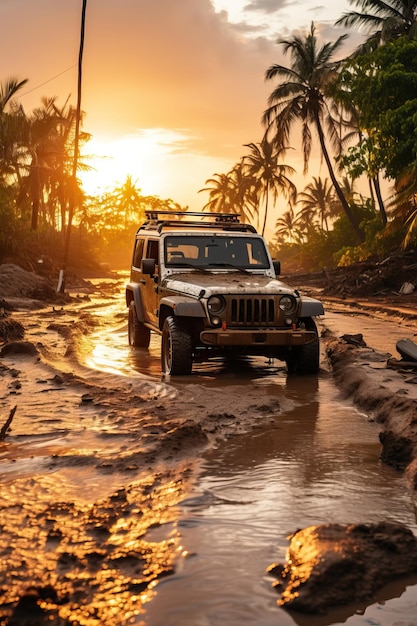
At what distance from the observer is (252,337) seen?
8586 millimetres

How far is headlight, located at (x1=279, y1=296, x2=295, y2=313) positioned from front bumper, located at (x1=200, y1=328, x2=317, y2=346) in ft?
0.74

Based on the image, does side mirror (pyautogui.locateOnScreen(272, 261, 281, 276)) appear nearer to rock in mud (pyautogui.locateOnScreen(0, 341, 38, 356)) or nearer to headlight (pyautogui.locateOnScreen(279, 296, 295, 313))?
headlight (pyautogui.locateOnScreen(279, 296, 295, 313))

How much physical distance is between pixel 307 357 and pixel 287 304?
77 centimetres

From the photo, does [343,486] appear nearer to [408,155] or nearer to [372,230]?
[408,155]

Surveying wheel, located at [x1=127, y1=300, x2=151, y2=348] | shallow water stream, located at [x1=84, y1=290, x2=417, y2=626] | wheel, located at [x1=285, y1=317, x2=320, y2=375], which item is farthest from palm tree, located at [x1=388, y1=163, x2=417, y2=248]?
shallow water stream, located at [x1=84, y1=290, x2=417, y2=626]

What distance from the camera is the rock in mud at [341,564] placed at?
3.12 meters

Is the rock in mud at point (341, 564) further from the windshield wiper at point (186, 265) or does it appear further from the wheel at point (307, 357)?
the windshield wiper at point (186, 265)

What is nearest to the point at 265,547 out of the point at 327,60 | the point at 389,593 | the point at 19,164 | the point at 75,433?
the point at 389,593

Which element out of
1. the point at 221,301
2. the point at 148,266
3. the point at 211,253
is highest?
the point at 211,253

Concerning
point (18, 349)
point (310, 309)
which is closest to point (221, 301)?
point (310, 309)

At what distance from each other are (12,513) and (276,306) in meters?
5.11

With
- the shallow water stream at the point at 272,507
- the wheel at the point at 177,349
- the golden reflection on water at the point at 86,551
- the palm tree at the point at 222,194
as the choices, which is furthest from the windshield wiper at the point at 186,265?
the palm tree at the point at 222,194

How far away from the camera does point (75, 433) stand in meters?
6.06

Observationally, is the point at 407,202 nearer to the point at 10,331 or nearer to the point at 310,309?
the point at 10,331
